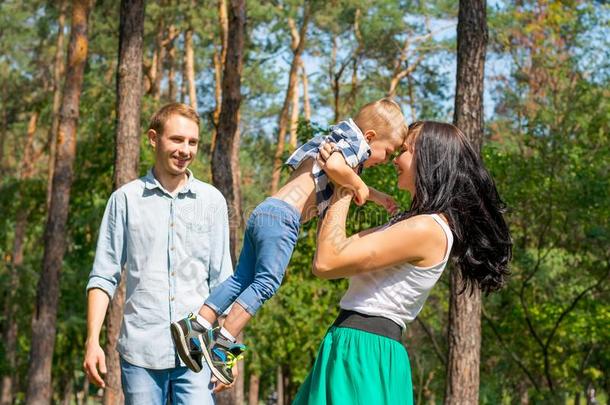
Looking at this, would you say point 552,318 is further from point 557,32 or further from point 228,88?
point 228,88

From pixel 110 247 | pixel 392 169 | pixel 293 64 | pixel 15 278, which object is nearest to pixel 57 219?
pixel 392 169

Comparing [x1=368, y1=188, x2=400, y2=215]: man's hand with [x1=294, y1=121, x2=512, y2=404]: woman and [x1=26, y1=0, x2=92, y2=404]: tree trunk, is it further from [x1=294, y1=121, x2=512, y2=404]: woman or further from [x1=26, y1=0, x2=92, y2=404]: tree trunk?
[x1=26, y1=0, x2=92, y2=404]: tree trunk

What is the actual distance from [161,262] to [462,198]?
1555 mm

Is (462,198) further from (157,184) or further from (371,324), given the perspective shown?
(157,184)

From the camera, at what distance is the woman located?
11.6 ft

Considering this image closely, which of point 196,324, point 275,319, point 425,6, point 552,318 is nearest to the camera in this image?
point 196,324

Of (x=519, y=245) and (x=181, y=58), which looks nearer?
(x=519, y=245)

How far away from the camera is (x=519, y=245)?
73.5ft

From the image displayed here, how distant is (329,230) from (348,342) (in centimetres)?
39

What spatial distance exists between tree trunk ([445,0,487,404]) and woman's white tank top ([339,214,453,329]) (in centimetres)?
675

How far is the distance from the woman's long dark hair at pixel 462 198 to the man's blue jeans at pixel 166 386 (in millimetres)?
1338

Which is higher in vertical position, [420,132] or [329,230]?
[420,132]

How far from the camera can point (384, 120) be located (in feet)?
14.5

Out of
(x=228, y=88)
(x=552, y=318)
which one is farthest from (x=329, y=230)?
(x=552, y=318)
